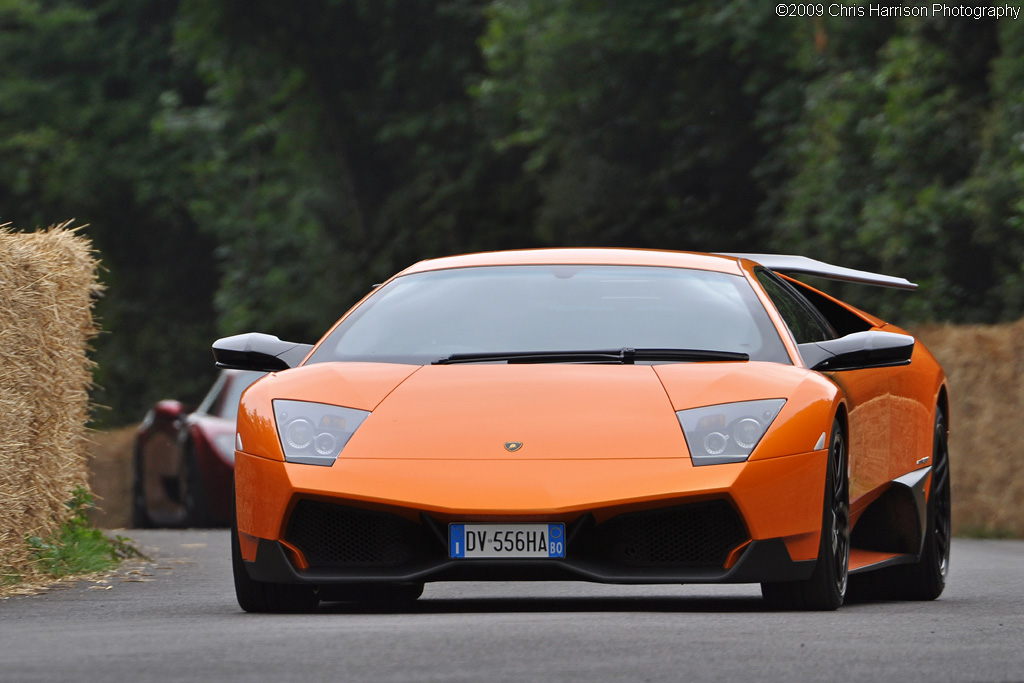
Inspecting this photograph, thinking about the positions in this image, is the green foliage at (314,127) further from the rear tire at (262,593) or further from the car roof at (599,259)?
the rear tire at (262,593)

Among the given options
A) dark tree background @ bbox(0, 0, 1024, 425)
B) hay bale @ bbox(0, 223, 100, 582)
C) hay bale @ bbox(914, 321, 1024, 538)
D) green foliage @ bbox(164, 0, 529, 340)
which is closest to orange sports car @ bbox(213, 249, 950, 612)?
hay bale @ bbox(0, 223, 100, 582)

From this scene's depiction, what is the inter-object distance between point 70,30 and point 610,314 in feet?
122

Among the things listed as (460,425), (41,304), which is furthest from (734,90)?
(460,425)

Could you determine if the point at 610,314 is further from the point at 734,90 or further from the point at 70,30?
the point at 70,30

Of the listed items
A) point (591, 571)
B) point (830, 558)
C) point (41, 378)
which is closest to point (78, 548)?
point (41, 378)

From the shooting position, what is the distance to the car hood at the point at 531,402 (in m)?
6.84

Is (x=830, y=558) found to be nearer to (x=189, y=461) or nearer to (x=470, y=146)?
(x=189, y=461)

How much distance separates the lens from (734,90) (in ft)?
101

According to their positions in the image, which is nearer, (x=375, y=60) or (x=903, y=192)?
(x=903, y=192)

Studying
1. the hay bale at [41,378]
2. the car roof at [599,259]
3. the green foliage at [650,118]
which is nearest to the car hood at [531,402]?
the car roof at [599,259]

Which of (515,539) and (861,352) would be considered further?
(861,352)

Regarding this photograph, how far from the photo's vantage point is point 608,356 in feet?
24.0

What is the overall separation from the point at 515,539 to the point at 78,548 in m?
4.14

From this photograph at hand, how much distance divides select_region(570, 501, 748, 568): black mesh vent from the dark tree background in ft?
43.9
